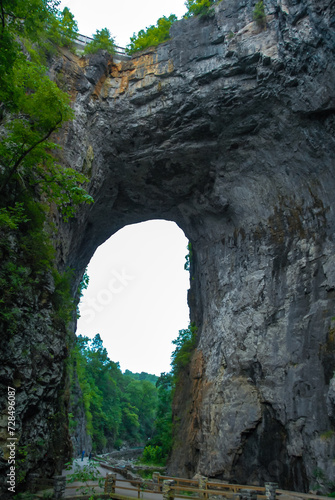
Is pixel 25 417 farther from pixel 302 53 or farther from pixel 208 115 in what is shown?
pixel 302 53

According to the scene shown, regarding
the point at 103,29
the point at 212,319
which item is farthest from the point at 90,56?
the point at 212,319

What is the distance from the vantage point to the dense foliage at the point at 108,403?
3459cm

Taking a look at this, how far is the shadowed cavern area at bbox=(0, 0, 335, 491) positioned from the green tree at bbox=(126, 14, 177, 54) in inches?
36.2

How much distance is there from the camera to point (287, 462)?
11.9 m

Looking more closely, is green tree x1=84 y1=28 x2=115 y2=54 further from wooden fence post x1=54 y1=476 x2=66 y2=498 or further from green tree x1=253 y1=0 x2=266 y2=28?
wooden fence post x1=54 y1=476 x2=66 y2=498

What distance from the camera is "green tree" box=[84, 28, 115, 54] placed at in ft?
61.6

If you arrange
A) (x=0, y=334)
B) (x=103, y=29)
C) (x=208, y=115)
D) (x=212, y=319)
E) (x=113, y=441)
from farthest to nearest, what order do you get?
(x=113, y=441)
(x=103, y=29)
(x=212, y=319)
(x=208, y=115)
(x=0, y=334)

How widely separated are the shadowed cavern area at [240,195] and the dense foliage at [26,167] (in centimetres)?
329

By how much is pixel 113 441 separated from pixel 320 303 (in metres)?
34.4

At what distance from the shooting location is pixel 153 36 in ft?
62.0

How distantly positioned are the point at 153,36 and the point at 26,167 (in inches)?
519

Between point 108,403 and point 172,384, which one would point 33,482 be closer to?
point 172,384

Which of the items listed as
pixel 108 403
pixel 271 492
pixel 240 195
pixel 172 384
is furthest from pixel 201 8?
pixel 108 403

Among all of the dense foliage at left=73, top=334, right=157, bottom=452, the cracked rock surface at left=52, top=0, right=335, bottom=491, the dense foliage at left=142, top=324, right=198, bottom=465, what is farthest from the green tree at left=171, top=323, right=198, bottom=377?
the dense foliage at left=73, top=334, right=157, bottom=452
